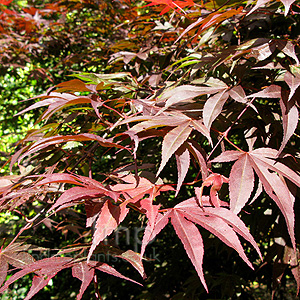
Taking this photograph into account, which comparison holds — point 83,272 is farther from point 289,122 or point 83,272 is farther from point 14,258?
point 289,122

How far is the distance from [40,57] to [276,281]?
1.84m

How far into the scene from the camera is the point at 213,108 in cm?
71

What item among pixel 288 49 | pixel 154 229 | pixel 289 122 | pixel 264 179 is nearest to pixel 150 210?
pixel 154 229

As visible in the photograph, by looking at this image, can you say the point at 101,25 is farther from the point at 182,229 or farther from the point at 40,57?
the point at 182,229

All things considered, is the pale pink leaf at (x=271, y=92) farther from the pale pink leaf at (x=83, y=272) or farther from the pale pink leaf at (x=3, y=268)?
the pale pink leaf at (x=3, y=268)

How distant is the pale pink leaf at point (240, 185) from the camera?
585 millimetres

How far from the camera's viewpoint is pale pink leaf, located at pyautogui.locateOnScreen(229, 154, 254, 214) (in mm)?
585

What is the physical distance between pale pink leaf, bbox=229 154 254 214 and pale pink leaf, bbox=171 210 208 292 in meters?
0.09

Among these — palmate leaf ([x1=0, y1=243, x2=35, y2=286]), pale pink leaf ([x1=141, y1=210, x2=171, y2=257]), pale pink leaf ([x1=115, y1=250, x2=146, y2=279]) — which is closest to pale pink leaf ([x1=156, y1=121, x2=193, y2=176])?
pale pink leaf ([x1=141, y1=210, x2=171, y2=257])

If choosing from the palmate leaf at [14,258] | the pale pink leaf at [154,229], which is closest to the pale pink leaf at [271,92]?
the pale pink leaf at [154,229]

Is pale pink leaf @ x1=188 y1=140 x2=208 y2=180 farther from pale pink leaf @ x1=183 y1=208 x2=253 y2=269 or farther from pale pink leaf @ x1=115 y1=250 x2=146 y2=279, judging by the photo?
pale pink leaf @ x1=115 y1=250 x2=146 y2=279

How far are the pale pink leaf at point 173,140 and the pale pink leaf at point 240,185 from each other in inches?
5.0

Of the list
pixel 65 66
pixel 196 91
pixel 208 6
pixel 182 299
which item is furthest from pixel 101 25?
pixel 182 299

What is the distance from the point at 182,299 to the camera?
49.6 inches
